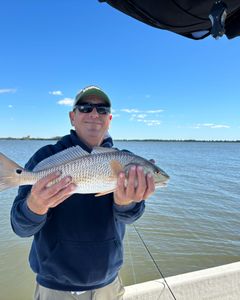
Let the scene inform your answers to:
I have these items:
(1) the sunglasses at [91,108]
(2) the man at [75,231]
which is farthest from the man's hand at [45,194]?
(1) the sunglasses at [91,108]

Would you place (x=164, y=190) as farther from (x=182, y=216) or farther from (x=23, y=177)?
(x=23, y=177)

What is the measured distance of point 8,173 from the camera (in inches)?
97.9

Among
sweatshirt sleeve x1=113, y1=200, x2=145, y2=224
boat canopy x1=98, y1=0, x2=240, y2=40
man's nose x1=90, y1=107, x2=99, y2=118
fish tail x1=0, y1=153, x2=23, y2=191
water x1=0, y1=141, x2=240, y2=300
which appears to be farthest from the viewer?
water x1=0, y1=141, x2=240, y2=300

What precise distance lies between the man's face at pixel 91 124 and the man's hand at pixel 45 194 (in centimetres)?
64

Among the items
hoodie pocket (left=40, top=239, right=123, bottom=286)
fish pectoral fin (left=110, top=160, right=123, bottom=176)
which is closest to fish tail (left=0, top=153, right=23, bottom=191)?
hoodie pocket (left=40, top=239, right=123, bottom=286)

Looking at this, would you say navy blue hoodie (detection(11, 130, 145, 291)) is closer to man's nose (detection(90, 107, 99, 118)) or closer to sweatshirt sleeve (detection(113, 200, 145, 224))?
sweatshirt sleeve (detection(113, 200, 145, 224))

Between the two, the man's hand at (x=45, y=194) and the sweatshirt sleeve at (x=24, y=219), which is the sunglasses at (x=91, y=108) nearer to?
the man's hand at (x=45, y=194)

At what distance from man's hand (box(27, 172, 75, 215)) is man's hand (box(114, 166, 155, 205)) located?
447 millimetres

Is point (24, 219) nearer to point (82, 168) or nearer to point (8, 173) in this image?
point (8, 173)

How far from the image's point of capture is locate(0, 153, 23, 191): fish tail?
2465 mm

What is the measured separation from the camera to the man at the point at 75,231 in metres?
2.39

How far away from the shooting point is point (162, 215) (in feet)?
41.3

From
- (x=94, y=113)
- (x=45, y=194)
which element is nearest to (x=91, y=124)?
(x=94, y=113)

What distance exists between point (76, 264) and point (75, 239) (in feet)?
0.66
